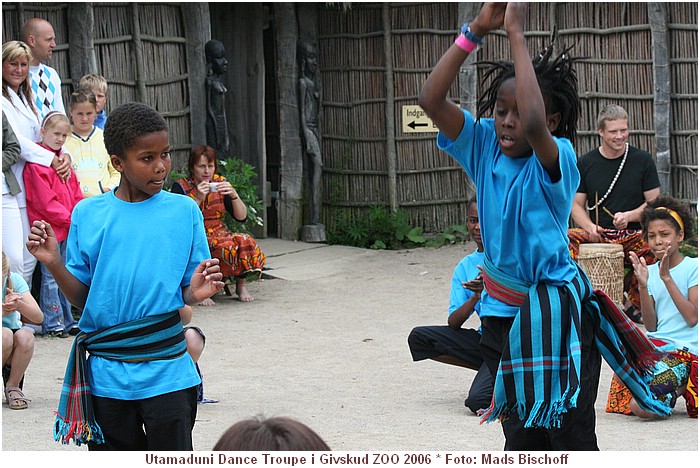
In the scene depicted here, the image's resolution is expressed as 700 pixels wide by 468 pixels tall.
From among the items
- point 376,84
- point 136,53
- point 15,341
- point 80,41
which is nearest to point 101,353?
point 15,341

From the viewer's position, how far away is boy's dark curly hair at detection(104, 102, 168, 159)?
3.08 m

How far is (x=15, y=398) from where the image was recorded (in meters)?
4.96

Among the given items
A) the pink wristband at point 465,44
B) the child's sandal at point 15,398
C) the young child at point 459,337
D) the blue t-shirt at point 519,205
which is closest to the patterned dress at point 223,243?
the child's sandal at point 15,398

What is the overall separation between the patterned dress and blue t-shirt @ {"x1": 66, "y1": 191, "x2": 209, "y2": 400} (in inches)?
185

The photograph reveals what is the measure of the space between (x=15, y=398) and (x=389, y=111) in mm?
6418

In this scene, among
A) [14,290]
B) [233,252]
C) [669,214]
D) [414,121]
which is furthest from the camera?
[414,121]

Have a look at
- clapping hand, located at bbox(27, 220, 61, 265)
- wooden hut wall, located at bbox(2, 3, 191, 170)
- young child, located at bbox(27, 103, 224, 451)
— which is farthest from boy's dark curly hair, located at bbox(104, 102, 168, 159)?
wooden hut wall, located at bbox(2, 3, 191, 170)

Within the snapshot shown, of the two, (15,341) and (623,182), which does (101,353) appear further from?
(623,182)

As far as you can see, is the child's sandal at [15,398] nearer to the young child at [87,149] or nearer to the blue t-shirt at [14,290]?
the blue t-shirt at [14,290]

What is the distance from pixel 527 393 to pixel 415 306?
4.89m

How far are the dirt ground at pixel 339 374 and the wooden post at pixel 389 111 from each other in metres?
1.53

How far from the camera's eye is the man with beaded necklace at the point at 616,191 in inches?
286

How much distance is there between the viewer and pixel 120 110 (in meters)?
A: 3.15
